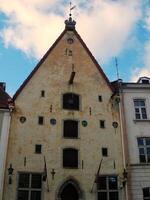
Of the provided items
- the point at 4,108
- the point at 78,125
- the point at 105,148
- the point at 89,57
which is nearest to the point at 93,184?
the point at 105,148

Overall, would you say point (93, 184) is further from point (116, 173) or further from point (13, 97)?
point (13, 97)

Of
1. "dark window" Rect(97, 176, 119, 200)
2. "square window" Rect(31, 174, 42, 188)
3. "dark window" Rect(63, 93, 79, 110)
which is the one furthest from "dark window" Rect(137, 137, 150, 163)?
"square window" Rect(31, 174, 42, 188)

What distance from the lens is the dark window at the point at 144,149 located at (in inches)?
940

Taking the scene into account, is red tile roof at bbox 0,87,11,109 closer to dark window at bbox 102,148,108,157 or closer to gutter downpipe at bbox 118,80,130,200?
dark window at bbox 102,148,108,157

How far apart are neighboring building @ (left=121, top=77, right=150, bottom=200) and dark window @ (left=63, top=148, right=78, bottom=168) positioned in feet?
12.7

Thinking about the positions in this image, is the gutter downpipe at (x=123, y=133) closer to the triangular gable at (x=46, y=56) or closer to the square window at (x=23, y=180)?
the triangular gable at (x=46, y=56)

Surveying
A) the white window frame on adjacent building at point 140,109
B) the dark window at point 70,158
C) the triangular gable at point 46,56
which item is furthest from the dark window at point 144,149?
the triangular gable at point 46,56

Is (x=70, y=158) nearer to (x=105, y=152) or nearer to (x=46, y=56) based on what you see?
(x=105, y=152)

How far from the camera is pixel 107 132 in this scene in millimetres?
24969

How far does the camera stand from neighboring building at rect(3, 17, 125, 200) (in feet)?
73.5

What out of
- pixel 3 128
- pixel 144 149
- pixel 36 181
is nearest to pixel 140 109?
pixel 144 149

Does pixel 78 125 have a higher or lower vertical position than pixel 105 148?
higher

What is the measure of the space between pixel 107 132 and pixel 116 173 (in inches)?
130

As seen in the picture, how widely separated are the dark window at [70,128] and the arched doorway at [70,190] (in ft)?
11.4
